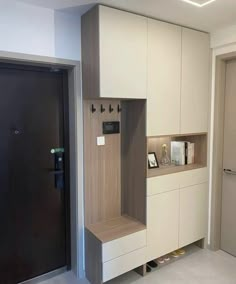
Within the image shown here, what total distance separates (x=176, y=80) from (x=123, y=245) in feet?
5.59

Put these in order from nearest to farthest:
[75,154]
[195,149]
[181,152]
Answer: [75,154] → [181,152] → [195,149]

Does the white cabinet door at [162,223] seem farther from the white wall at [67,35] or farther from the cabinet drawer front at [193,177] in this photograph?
the white wall at [67,35]

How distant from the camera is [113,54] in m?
2.19

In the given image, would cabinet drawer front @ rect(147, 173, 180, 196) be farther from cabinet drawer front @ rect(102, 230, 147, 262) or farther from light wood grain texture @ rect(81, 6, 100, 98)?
light wood grain texture @ rect(81, 6, 100, 98)

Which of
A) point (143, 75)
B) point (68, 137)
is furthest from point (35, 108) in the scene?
point (143, 75)

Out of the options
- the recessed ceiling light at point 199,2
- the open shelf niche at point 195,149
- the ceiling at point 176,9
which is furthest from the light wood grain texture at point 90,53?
the open shelf niche at point 195,149

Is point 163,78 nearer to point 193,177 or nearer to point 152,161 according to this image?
point 152,161

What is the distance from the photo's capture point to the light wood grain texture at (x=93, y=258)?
230 cm

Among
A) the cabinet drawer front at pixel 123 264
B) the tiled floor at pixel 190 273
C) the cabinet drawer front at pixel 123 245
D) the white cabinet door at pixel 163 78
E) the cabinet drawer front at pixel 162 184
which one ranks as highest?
the white cabinet door at pixel 163 78

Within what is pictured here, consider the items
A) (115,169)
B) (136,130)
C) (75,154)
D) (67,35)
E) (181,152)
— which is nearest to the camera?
(67,35)

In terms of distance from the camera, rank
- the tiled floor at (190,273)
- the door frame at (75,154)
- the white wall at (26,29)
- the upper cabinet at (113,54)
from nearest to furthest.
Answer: the white wall at (26,29) < the upper cabinet at (113,54) < the door frame at (75,154) < the tiled floor at (190,273)

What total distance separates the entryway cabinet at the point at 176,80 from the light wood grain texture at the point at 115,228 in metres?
0.93

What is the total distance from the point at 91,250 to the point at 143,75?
173 centimetres

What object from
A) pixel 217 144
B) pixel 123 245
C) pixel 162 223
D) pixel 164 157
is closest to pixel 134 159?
pixel 164 157
